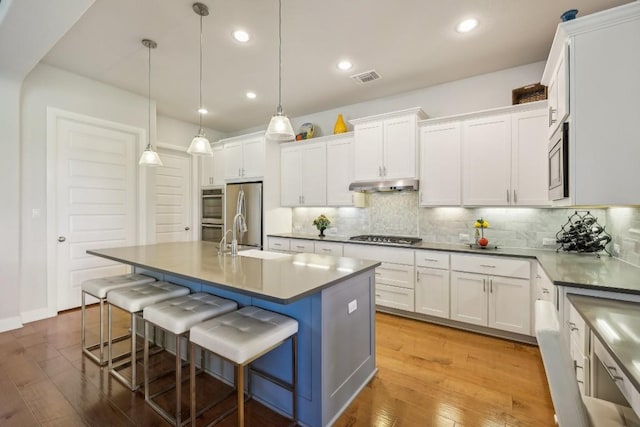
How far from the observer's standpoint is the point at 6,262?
3.09 m

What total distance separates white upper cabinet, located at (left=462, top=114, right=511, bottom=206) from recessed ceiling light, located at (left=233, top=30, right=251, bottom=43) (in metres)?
2.51

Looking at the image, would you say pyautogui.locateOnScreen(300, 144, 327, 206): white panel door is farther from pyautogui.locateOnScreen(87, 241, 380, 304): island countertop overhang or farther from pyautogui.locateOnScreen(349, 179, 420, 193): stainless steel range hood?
pyautogui.locateOnScreen(87, 241, 380, 304): island countertop overhang

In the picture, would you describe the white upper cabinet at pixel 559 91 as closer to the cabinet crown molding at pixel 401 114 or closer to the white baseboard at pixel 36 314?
the cabinet crown molding at pixel 401 114

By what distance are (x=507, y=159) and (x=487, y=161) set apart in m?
0.19

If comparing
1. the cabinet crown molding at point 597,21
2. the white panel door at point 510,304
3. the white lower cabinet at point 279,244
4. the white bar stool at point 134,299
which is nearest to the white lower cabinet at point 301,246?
the white lower cabinet at point 279,244

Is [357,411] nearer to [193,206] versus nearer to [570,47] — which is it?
[570,47]

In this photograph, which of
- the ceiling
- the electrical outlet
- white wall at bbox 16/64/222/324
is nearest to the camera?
the electrical outlet

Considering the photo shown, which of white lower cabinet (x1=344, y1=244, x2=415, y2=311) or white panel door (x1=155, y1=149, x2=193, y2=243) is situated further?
white panel door (x1=155, y1=149, x2=193, y2=243)

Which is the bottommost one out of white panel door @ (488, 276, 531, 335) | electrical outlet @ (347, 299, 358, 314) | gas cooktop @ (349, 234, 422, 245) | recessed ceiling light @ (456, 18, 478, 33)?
white panel door @ (488, 276, 531, 335)

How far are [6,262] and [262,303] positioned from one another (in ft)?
10.4

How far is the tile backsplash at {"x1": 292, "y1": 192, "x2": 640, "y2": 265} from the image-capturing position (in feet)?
7.86

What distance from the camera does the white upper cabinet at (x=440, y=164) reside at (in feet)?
11.0

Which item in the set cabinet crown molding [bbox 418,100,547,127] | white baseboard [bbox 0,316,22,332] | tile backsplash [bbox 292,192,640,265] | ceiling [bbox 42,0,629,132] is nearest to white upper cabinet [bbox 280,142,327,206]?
tile backsplash [bbox 292,192,640,265]

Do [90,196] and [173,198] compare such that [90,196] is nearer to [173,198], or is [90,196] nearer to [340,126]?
[173,198]
